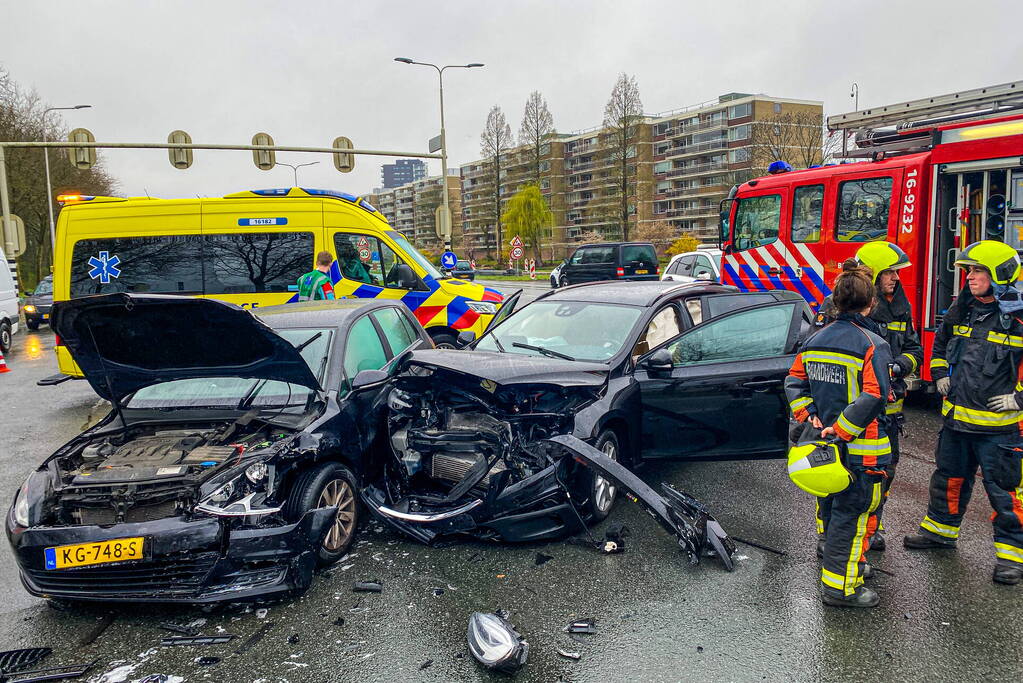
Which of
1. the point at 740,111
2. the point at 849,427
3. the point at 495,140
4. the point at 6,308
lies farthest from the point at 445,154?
the point at 740,111

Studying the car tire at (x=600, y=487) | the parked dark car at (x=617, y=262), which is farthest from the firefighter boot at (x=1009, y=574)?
the parked dark car at (x=617, y=262)

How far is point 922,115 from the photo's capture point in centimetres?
920

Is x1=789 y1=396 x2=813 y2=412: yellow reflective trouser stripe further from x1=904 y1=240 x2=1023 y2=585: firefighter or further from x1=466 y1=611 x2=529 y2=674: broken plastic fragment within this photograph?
x1=466 y1=611 x2=529 y2=674: broken plastic fragment

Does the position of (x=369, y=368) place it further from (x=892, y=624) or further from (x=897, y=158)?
(x=897, y=158)

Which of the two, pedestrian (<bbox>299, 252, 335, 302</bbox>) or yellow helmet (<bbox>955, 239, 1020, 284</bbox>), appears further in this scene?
pedestrian (<bbox>299, 252, 335, 302</bbox>)

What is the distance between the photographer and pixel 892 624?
3.57m

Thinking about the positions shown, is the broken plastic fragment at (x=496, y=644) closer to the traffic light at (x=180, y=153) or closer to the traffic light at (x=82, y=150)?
the traffic light at (x=82, y=150)

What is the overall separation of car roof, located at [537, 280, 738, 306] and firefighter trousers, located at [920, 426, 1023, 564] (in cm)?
223

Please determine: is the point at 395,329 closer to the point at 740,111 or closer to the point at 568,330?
the point at 568,330

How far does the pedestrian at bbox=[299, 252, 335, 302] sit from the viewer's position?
28.7ft

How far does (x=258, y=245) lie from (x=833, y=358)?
329 inches

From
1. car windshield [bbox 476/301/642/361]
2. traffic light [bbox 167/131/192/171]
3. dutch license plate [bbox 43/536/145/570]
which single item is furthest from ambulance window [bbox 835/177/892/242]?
traffic light [bbox 167/131/192/171]

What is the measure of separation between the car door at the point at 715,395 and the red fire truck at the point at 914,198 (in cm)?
261

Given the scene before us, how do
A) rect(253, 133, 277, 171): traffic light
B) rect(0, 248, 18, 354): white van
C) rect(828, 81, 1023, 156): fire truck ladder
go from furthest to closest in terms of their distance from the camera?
rect(253, 133, 277, 171): traffic light
rect(0, 248, 18, 354): white van
rect(828, 81, 1023, 156): fire truck ladder
